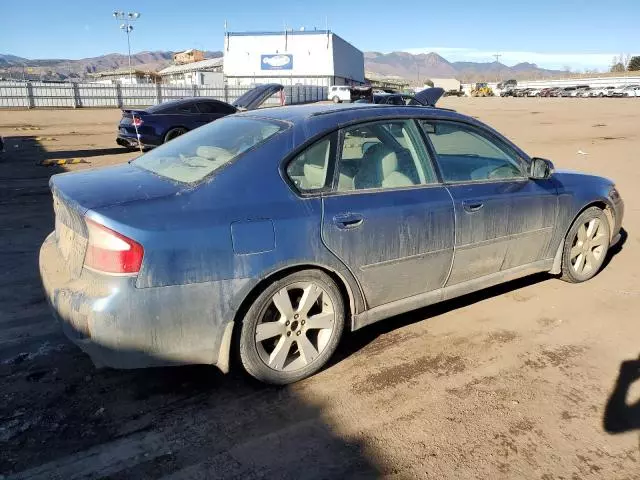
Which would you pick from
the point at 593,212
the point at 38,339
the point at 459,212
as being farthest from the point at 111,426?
the point at 593,212

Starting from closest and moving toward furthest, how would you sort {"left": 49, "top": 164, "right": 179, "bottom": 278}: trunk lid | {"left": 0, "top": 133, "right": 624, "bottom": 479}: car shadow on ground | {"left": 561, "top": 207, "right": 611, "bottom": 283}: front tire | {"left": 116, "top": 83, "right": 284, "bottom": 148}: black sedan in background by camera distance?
1. {"left": 0, "top": 133, "right": 624, "bottom": 479}: car shadow on ground
2. {"left": 49, "top": 164, "right": 179, "bottom": 278}: trunk lid
3. {"left": 561, "top": 207, "right": 611, "bottom": 283}: front tire
4. {"left": 116, "top": 83, "right": 284, "bottom": 148}: black sedan in background

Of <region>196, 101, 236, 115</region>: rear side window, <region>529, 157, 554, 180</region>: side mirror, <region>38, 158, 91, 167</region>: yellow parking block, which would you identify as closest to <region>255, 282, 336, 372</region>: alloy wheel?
<region>529, 157, 554, 180</region>: side mirror

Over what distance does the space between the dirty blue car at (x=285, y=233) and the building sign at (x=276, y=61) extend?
6251cm

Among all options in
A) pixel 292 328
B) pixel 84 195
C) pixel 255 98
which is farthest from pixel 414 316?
pixel 255 98

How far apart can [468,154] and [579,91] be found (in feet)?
243

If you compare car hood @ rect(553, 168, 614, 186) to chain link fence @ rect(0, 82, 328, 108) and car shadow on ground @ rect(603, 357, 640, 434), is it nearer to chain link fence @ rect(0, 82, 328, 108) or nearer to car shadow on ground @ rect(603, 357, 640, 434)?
car shadow on ground @ rect(603, 357, 640, 434)

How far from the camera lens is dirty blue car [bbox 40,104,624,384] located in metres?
2.61

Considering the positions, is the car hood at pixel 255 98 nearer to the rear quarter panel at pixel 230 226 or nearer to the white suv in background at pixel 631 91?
the rear quarter panel at pixel 230 226

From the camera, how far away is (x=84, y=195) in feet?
9.25

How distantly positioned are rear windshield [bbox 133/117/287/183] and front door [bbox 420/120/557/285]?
120 centimetres

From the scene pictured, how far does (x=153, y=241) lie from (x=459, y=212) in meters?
2.04

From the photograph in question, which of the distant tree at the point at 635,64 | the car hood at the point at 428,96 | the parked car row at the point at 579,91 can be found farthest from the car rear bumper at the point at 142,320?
the distant tree at the point at 635,64

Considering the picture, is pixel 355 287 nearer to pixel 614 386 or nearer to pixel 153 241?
pixel 153 241

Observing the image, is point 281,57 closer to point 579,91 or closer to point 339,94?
point 339,94
